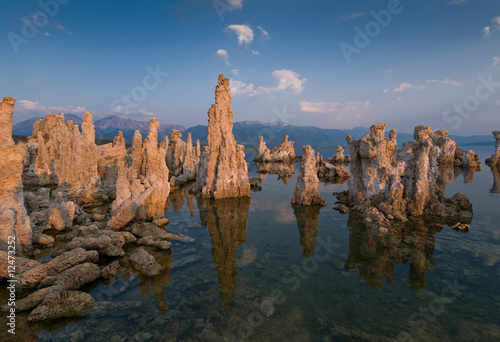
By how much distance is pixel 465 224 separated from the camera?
1730 cm

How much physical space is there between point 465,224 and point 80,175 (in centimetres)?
3577

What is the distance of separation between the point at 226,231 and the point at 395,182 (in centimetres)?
1500

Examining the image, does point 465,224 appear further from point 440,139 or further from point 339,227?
point 440,139

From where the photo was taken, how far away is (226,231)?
57.5 feet

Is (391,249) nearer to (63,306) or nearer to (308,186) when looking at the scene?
(308,186)

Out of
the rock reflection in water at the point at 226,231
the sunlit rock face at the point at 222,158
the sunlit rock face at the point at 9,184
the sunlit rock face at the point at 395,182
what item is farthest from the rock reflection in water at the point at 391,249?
the sunlit rock face at the point at 9,184

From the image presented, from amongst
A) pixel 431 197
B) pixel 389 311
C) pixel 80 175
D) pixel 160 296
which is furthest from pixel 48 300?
pixel 431 197

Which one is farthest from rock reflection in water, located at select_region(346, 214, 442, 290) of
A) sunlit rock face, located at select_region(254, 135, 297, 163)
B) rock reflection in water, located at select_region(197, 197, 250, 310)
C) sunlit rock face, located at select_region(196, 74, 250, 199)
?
sunlit rock face, located at select_region(254, 135, 297, 163)

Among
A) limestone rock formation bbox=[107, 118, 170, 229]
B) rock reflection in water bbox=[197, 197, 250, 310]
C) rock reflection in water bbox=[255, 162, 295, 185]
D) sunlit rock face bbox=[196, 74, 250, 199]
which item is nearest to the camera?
rock reflection in water bbox=[197, 197, 250, 310]

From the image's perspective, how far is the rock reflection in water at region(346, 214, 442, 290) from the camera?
37.1ft

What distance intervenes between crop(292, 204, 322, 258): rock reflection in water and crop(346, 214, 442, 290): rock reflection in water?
7.50 feet

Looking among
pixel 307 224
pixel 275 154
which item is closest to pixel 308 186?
pixel 307 224

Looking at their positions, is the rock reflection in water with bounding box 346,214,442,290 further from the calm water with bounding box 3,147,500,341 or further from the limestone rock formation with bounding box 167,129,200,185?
the limestone rock formation with bounding box 167,129,200,185

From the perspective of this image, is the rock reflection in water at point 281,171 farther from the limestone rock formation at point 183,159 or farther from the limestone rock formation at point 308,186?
the limestone rock formation at point 183,159
